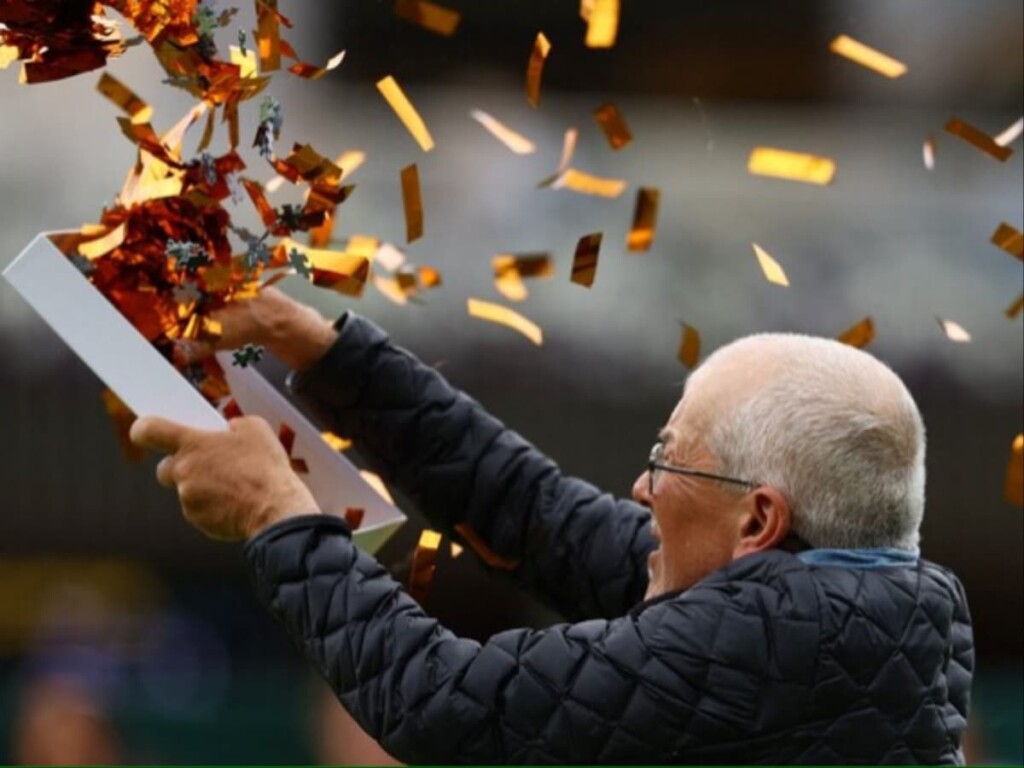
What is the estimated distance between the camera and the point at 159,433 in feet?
7.66

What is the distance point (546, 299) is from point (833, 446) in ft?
13.5

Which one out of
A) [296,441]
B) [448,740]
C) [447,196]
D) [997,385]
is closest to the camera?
[448,740]

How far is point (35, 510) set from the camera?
6.42 meters

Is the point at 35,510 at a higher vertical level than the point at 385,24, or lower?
lower

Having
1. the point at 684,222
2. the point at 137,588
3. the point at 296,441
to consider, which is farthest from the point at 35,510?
the point at 296,441

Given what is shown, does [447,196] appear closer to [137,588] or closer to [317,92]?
[317,92]

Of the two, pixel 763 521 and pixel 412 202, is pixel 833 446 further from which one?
pixel 412 202

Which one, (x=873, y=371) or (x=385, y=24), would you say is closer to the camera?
(x=873, y=371)

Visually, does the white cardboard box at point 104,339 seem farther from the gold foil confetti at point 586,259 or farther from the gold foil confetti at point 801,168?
the gold foil confetti at point 801,168

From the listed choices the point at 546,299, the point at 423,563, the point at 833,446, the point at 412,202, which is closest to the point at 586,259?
the point at 412,202

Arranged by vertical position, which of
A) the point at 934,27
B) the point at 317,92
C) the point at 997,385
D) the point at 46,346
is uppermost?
the point at 934,27

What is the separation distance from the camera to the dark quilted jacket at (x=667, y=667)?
2.16m

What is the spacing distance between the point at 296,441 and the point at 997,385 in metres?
4.35

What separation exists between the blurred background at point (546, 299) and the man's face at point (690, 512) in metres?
3.60
